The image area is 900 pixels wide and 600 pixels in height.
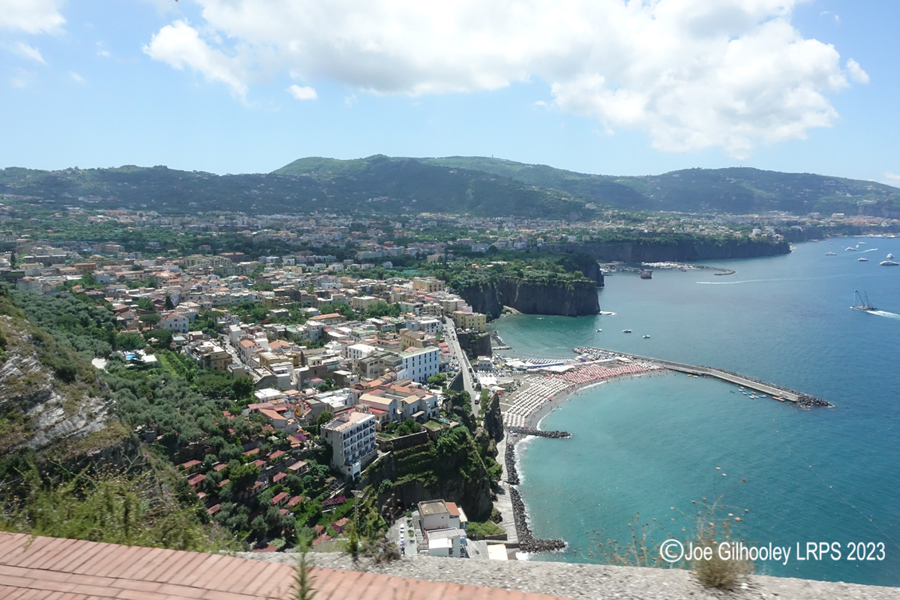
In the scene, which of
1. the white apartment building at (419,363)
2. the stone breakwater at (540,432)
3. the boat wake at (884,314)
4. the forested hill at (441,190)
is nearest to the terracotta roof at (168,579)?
the white apartment building at (419,363)

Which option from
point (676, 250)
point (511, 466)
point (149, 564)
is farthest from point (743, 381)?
point (676, 250)

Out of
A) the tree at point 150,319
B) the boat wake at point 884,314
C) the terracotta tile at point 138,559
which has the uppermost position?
the terracotta tile at point 138,559

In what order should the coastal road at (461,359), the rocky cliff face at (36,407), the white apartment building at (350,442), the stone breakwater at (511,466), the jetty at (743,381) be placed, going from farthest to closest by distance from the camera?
1. the jetty at (743,381)
2. the coastal road at (461,359)
3. the stone breakwater at (511,466)
4. the white apartment building at (350,442)
5. the rocky cliff face at (36,407)

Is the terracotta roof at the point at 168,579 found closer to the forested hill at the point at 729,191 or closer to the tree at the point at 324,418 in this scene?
the tree at the point at 324,418

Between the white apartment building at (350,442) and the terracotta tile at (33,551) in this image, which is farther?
the white apartment building at (350,442)

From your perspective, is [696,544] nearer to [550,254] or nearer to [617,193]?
[550,254]

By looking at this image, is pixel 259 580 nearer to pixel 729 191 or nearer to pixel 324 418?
pixel 324 418
